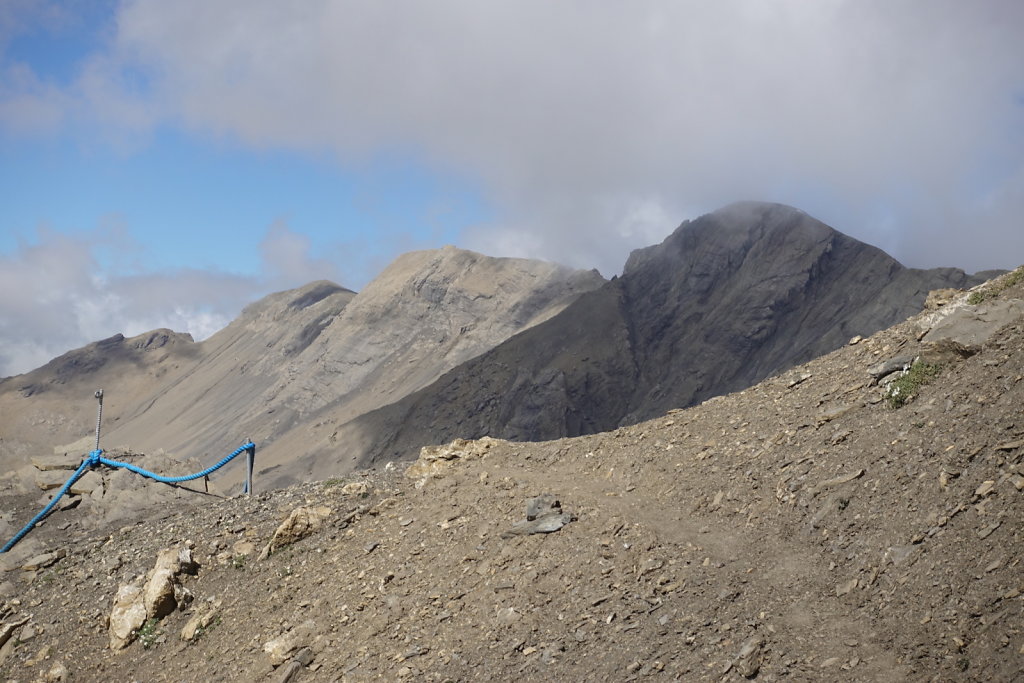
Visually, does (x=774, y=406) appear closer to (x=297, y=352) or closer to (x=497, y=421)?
(x=497, y=421)

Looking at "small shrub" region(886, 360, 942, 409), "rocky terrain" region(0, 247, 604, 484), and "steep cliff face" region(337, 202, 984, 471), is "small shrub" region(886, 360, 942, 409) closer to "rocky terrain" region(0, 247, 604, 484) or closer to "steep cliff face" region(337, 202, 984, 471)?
"steep cliff face" region(337, 202, 984, 471)

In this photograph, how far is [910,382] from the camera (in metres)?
12.3

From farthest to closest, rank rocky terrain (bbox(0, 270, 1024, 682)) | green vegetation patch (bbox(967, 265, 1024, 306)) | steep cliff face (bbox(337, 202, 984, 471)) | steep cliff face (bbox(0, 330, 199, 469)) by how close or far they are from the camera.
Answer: steep cliff face (bbox(0, 330, 199, 469)), steep cliff face (bbox(337, 202, 984, 471)), green vegetation patch (bbox(967, 265, 1024, 306)), rocky terrain (bbox(0, 270, 1024, 682))

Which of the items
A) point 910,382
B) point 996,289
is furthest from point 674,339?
point 910,382

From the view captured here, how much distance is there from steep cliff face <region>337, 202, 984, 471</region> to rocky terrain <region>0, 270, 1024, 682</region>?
182 feet

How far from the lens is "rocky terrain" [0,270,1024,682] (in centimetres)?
870

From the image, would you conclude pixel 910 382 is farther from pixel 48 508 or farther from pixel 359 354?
pixel 359 354

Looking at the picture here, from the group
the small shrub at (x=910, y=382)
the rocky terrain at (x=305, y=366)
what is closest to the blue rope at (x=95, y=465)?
the small shrub at (x=910, y=382)

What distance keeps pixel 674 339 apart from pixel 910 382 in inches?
2869

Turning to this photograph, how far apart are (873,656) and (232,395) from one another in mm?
119292

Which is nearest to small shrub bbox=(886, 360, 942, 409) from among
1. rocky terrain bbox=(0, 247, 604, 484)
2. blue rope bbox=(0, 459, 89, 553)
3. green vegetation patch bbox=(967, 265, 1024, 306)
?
green vegetation patch bbox=(967, 265, 1024, 306)

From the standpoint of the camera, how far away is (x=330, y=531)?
13656 millimetres

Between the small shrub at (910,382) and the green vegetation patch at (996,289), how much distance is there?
75.1 inches

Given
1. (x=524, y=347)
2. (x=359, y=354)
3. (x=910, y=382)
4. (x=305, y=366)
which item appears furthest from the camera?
(x=305, y=366)
